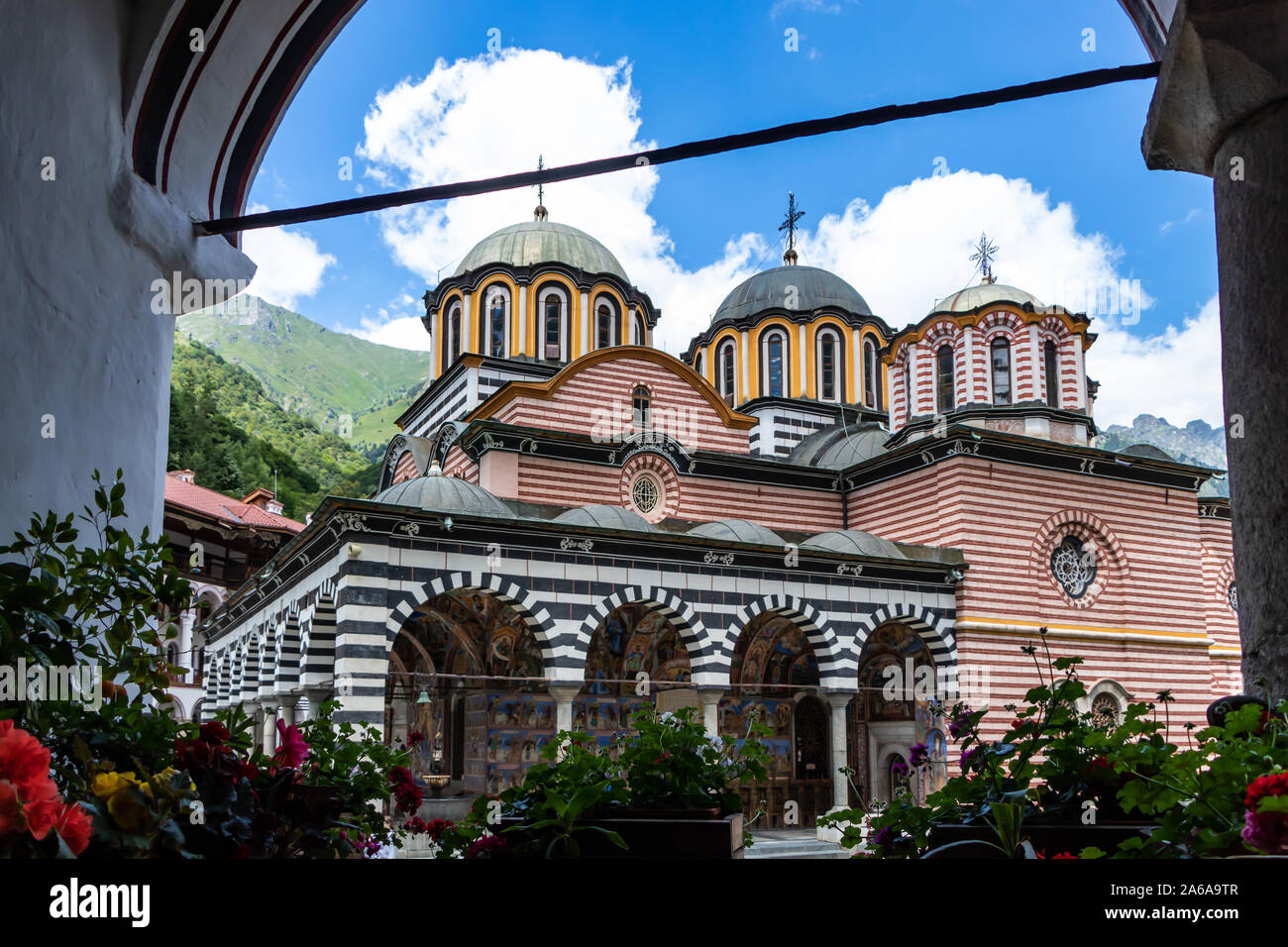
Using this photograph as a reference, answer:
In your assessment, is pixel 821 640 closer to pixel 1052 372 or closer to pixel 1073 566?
pixel 1073 566

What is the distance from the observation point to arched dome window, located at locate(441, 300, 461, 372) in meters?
22.7

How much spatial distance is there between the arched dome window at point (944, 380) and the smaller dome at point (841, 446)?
1.57 m

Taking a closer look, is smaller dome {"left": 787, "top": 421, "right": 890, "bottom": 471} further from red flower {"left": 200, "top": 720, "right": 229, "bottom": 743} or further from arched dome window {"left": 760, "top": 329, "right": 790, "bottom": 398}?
red flower {"left": 200, "top": 720, "right": 229, "bottom": 743}

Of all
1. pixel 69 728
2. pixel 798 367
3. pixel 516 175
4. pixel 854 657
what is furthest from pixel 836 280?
pixel 69 728

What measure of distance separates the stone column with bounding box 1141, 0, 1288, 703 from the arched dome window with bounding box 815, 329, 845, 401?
22.1 m

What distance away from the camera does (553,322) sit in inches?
882

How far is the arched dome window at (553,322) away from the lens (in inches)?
872

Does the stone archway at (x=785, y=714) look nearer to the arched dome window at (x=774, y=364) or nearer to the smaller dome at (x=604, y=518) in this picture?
the smaller dome at (x=604, y=518)

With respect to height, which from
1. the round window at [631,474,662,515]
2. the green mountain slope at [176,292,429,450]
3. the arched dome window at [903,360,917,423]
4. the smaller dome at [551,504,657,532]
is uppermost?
the green mountain slope at [176,292,429,450]

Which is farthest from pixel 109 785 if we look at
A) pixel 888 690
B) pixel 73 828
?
pixel 888 690

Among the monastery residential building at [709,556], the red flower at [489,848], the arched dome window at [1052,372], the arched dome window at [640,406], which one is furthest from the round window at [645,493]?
the red flower at [489,848]

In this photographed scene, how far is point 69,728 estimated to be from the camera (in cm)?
207

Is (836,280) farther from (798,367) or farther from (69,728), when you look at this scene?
(69,728)

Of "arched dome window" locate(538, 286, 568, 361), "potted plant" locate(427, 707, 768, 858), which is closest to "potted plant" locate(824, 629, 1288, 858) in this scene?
"potted plant" locate(427, 707, 768, 858)
